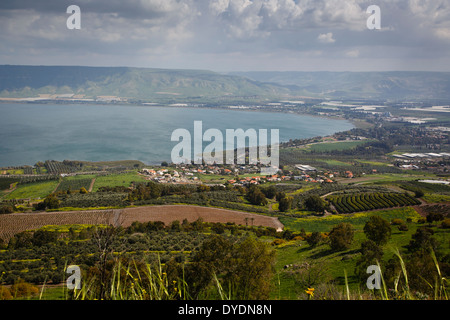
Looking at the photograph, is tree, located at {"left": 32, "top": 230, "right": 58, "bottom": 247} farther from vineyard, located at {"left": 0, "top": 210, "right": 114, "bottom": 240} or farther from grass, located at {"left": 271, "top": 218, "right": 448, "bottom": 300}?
grass, located at {"left": 271, "top": 218, "right": 448, "bottom": 300}

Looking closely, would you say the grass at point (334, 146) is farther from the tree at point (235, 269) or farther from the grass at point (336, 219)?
the tree at point (235, 269)

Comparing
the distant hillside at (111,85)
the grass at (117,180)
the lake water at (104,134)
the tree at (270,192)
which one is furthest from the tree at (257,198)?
the distant hillside at (111,85)

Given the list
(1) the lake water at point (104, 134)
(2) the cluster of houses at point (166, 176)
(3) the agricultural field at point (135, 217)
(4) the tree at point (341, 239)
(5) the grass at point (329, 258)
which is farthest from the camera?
(1) the lake water at point (104, 134)

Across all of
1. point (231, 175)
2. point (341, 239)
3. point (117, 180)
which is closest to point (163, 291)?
point (341, 239)

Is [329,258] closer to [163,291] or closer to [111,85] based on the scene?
[163,291]

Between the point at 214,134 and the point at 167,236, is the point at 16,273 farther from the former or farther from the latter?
the point at 214,134

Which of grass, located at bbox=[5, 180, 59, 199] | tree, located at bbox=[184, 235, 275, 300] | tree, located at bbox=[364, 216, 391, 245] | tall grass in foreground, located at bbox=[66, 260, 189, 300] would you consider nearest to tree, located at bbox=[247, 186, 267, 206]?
tree, located at bbox=[364, 216, 391, 245]
